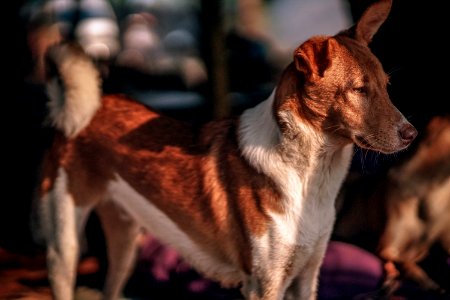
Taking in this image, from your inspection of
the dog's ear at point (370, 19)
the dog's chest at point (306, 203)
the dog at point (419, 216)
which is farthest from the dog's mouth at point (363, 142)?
the dog at point (419, 216)

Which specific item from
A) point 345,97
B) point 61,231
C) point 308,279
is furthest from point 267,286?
point 61,231

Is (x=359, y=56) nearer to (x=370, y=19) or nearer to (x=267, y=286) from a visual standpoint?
(x=370, y=19)

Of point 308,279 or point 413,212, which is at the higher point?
point 308,279

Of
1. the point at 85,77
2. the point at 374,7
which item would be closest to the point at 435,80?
the point at 374,7

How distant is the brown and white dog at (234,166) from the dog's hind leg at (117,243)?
0.01 m

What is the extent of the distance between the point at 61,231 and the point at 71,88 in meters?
0.73

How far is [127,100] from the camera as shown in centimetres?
383

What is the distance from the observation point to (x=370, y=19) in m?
3.25

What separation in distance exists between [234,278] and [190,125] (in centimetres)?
79

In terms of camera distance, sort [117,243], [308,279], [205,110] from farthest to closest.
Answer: [205,110] → [117,243] → [308,279]

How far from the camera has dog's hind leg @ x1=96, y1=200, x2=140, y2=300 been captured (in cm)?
395

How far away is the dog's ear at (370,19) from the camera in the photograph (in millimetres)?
3211

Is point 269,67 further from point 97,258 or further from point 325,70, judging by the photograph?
point 325,70

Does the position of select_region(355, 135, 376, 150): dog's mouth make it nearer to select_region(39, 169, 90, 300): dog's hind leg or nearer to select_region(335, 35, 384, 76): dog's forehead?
select_region(335, 35, 384, 76): dog's forehead
